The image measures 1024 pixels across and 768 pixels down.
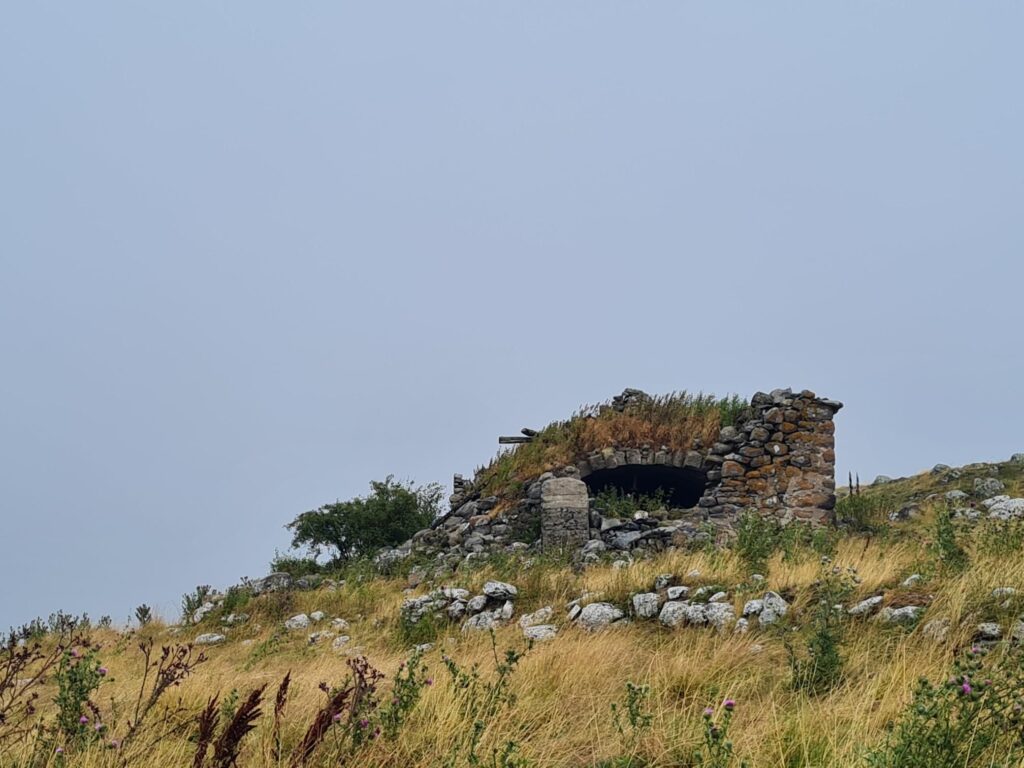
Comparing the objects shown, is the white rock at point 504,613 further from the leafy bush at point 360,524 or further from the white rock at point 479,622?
the leafy bush at point 360,524

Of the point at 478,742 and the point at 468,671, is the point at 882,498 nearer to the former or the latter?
the point at 468,671

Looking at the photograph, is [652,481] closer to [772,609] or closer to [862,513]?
[862,513]

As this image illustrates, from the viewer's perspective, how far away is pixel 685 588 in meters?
6.82

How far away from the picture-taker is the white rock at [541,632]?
6.27m

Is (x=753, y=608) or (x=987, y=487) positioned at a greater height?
(x=987, y=487)

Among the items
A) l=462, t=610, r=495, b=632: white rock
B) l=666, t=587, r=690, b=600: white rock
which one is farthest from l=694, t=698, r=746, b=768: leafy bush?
l=462, t=610, r=495, b=632: white rock

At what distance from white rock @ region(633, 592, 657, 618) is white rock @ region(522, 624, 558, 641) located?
2.29 ft

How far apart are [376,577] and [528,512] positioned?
9.61 feet

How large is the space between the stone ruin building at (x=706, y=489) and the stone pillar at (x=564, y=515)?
0.02 metres

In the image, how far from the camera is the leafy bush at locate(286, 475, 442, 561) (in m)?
18.2

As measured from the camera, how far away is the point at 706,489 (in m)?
14.0

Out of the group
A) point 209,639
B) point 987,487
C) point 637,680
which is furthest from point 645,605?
point 987,487

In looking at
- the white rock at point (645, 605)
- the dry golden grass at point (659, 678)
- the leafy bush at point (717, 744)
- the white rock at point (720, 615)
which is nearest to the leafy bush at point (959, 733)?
the dry golden grass at point (659, 678)

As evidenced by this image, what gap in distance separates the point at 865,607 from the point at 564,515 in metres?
7.03
